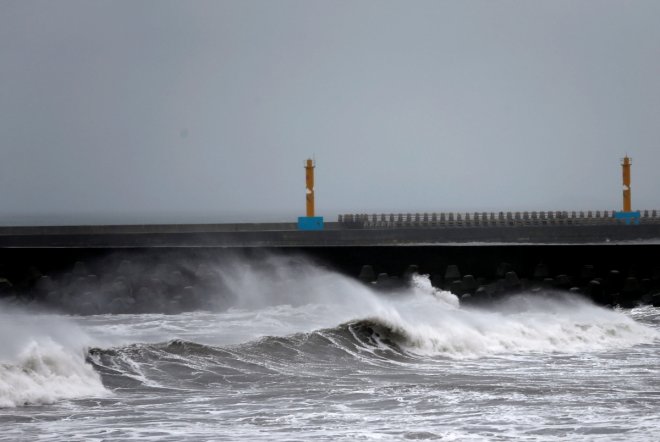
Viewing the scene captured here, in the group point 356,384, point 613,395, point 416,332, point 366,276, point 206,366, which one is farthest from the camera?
point 366,276

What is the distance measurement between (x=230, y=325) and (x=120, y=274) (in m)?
6.02

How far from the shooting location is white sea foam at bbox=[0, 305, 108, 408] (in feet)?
45.9

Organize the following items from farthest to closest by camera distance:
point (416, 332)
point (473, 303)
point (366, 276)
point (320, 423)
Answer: point (366, 276) → point (473, 303) → point (416, 332) → point (320, 423)

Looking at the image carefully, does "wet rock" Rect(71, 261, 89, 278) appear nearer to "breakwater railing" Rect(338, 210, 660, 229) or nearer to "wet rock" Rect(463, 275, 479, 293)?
"wet rock" Rect(463, 275, 479, 293)

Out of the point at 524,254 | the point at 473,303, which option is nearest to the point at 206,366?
the point at 473,303

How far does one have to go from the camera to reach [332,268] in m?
28.2

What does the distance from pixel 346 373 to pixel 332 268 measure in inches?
441

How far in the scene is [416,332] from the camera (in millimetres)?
20625

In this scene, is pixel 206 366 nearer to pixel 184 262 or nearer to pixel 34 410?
pixel 34 410

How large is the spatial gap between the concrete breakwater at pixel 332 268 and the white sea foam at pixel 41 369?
10.1 meters

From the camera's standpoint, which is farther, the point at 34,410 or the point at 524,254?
the point at 524,254

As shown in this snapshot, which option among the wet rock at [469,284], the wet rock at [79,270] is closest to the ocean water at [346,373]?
the wet rock at [469,284]

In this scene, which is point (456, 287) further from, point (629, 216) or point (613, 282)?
point (629, 216)

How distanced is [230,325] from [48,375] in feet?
27.1
